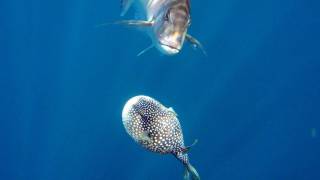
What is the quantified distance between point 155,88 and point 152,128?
8.96 m

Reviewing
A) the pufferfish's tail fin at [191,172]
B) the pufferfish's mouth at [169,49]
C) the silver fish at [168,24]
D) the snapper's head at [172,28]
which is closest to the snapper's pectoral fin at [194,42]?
the silver fish at [168,24]

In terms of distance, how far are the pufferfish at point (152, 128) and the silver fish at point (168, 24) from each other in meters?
0.58

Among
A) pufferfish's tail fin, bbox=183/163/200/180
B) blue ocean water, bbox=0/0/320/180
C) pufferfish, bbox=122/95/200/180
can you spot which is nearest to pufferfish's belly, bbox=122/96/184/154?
pufferfish, bbox=122/95/200/180

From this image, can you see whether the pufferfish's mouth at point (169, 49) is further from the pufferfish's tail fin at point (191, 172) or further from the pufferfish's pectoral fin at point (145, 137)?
the pufferfish's tail fin at point (191, 172)

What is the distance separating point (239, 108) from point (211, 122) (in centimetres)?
106

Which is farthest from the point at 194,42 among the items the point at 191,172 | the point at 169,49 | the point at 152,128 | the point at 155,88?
the point at 155,88

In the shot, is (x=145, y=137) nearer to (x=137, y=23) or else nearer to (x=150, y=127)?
(x=150, y=127)

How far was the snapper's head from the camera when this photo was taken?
3600 mm

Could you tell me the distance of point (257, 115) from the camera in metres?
15.8

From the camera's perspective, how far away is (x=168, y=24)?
12.3 ft

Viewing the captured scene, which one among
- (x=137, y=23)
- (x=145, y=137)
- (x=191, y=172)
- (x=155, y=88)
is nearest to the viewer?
(x=137, y=23)

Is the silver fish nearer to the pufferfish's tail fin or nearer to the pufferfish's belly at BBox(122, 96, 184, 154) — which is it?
the pufferfish's belly at BBox(122, 96, 184, 154)

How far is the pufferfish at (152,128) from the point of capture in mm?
4059

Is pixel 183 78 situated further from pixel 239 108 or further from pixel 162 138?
pixel 162 138
